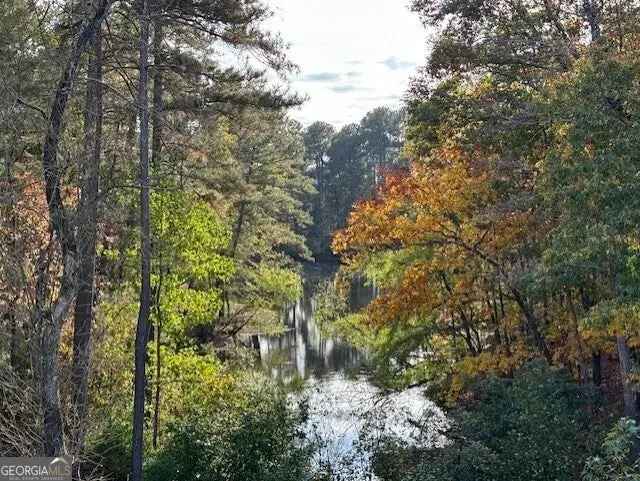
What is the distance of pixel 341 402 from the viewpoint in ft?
60.3

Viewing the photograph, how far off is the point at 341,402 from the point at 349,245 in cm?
619

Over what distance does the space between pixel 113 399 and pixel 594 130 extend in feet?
30.0

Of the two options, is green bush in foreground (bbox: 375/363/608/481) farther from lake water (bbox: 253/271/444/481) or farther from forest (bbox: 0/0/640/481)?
lake water (bbox: 253/271/444/481)

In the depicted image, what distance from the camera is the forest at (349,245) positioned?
255 inches

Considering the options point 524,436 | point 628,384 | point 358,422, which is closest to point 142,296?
point 524,436

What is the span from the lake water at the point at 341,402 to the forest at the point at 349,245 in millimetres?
160

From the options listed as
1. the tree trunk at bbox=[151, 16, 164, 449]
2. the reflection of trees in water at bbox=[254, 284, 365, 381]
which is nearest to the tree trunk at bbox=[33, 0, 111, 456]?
the tree trunk at bbox=[151, 16, 164, 449]

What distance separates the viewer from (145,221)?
34.0ft

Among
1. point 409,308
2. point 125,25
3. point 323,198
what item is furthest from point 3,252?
point 323,198

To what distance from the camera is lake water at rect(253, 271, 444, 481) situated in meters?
13.4

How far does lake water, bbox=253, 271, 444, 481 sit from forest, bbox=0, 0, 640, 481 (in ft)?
0.53

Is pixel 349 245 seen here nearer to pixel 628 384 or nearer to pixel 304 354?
pixel 628 384

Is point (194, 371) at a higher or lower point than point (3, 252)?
lower

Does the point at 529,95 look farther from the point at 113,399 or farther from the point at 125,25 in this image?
the point at 113,399
